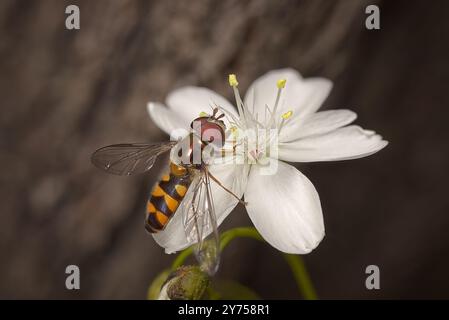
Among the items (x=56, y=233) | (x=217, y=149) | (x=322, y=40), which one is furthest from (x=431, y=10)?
(x=56, y=233)

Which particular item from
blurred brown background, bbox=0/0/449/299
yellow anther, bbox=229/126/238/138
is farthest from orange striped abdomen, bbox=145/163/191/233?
blurred brown background, bbox=0/0/449/299

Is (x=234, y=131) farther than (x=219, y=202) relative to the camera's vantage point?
Yes

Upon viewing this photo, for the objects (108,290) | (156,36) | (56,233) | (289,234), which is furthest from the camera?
(108,290)

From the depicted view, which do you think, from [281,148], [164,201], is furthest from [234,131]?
[164,201]

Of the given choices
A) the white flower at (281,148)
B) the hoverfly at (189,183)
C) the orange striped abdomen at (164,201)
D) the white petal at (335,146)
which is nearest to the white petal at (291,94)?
the white flower at (281,148)

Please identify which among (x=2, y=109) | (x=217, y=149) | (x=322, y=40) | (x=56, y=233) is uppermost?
(x=322, y=40)

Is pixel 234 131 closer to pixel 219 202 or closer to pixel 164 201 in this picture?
pixel 219 202

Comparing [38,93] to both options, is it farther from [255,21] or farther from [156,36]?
[255,21]
